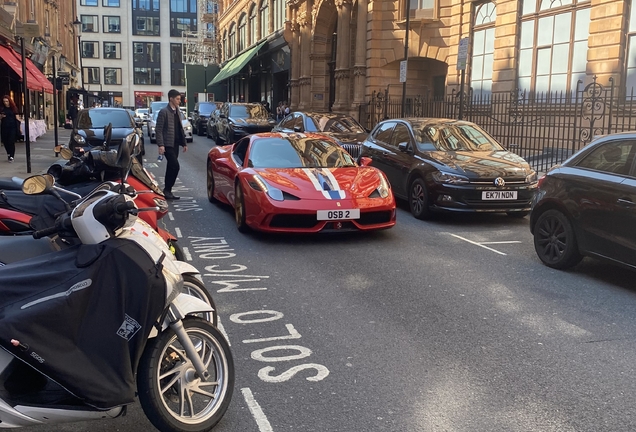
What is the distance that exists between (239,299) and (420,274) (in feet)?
6.67

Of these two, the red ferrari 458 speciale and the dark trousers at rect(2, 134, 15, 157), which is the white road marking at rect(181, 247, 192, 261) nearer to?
the red ferrari 458 speciale

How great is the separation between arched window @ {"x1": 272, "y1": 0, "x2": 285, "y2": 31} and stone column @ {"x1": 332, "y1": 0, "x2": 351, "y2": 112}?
10627mm

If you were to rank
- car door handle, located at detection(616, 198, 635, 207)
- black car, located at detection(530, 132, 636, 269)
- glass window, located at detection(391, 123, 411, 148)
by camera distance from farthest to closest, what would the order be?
1. glass window, located at detection(391, 123, 411, 148)
2. black car, located at detection(530, 132, 636, 269)
3. car door handle, located at detection(616, 198, 635, 207)

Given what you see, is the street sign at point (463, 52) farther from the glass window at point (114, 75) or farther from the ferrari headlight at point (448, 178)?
the glass window at point (114, 75)

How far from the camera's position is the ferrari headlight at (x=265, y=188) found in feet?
26.0

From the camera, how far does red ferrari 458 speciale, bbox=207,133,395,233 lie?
7836 millimetres

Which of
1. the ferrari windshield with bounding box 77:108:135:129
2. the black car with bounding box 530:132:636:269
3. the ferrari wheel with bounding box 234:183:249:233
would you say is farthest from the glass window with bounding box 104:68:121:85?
the black car with bounding box 530:132:636:269

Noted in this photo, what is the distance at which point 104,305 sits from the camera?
2908mm

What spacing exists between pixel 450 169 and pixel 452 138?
1.59 m

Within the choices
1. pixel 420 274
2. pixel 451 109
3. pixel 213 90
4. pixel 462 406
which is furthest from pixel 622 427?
pixel 213 90

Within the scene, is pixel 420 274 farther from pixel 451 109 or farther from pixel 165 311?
pixel 451 109

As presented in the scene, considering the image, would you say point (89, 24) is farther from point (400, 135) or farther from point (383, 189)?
point (383, 189)

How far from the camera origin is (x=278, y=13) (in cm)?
4203

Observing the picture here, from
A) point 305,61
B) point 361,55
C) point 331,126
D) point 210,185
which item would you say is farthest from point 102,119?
point 305,61
